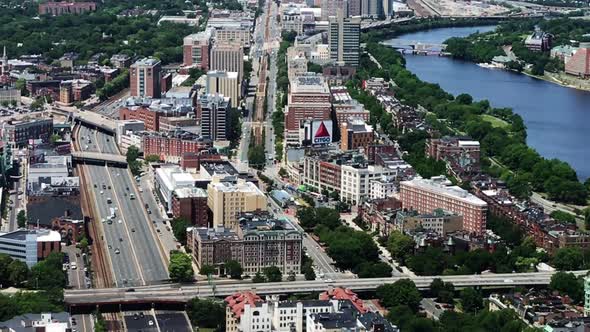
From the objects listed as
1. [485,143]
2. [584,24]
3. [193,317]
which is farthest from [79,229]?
[584,24]

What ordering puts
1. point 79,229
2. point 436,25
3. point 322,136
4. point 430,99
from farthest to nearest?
1. point 436,25
2. point 430,99
3. point 322,136
4. point 79,229

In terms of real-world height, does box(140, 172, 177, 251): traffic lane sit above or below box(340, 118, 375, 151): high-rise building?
below

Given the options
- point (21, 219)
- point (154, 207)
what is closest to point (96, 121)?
point (154, 207)

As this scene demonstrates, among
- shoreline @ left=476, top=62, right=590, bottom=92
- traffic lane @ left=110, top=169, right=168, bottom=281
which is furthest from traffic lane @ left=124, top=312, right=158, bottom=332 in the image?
shoreline @ left=476, top=62, right=590, bottom=92

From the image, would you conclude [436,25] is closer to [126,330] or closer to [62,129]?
[62,129]

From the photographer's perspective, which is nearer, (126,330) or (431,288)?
(126,330)

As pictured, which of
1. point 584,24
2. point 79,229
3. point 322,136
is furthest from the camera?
point 584,24

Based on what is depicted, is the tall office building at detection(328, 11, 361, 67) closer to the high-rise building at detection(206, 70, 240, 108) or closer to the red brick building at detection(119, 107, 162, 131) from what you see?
the high-rise building at detection(206, 70, 240, 108)
